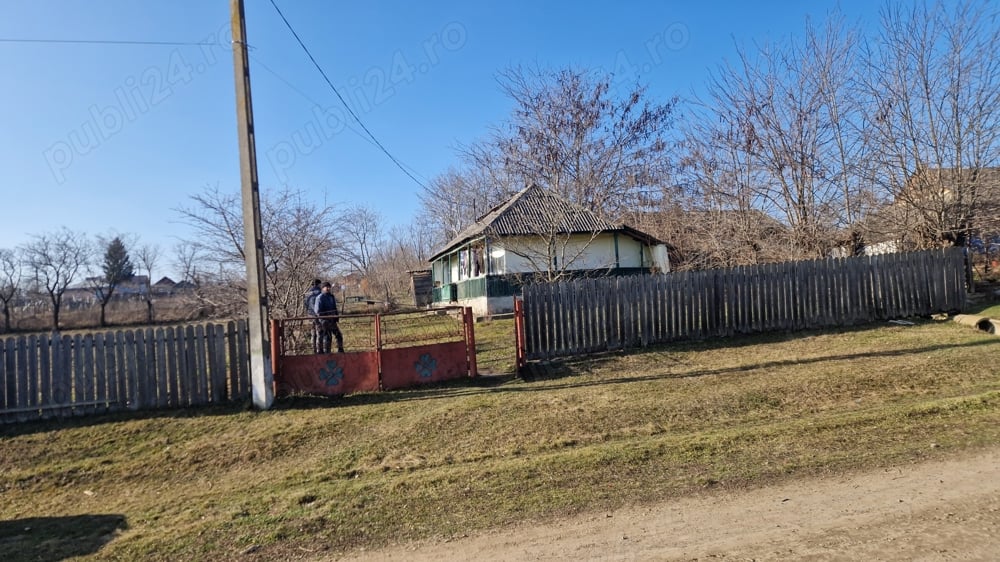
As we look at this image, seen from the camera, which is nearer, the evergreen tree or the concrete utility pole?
the concrete utility pole

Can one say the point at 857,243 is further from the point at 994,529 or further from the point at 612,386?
the point at 994,529

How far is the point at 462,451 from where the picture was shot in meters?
5.63

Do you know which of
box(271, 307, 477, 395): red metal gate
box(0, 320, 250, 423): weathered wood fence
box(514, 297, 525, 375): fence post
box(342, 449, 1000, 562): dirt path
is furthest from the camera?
box(514, 297, 525, 375): fence post

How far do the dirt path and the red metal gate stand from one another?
4.99 meters

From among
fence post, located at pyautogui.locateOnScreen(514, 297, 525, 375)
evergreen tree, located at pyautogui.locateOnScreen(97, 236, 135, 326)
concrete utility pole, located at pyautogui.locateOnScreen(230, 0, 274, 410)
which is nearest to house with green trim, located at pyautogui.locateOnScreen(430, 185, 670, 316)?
fence post, located at pyautogui.locateOnScreen(514, 297, 525, 375)

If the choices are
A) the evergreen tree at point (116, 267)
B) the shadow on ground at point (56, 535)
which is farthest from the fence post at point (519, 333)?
the evergreen tree at point (116, 267)

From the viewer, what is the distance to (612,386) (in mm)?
8086

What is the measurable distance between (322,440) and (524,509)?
10.9 ft

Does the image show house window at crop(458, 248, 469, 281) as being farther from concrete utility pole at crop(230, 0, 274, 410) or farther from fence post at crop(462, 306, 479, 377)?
concrete utility pole at crop(230, 0, 274, 410)

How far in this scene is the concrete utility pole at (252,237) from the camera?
25.2 feet

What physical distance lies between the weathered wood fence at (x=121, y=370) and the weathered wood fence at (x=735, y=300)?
17.1 feet

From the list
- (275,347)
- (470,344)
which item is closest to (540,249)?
(470,344)

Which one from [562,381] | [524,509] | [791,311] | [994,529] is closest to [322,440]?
[524,509]

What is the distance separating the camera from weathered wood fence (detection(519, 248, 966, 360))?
34.5 feet
